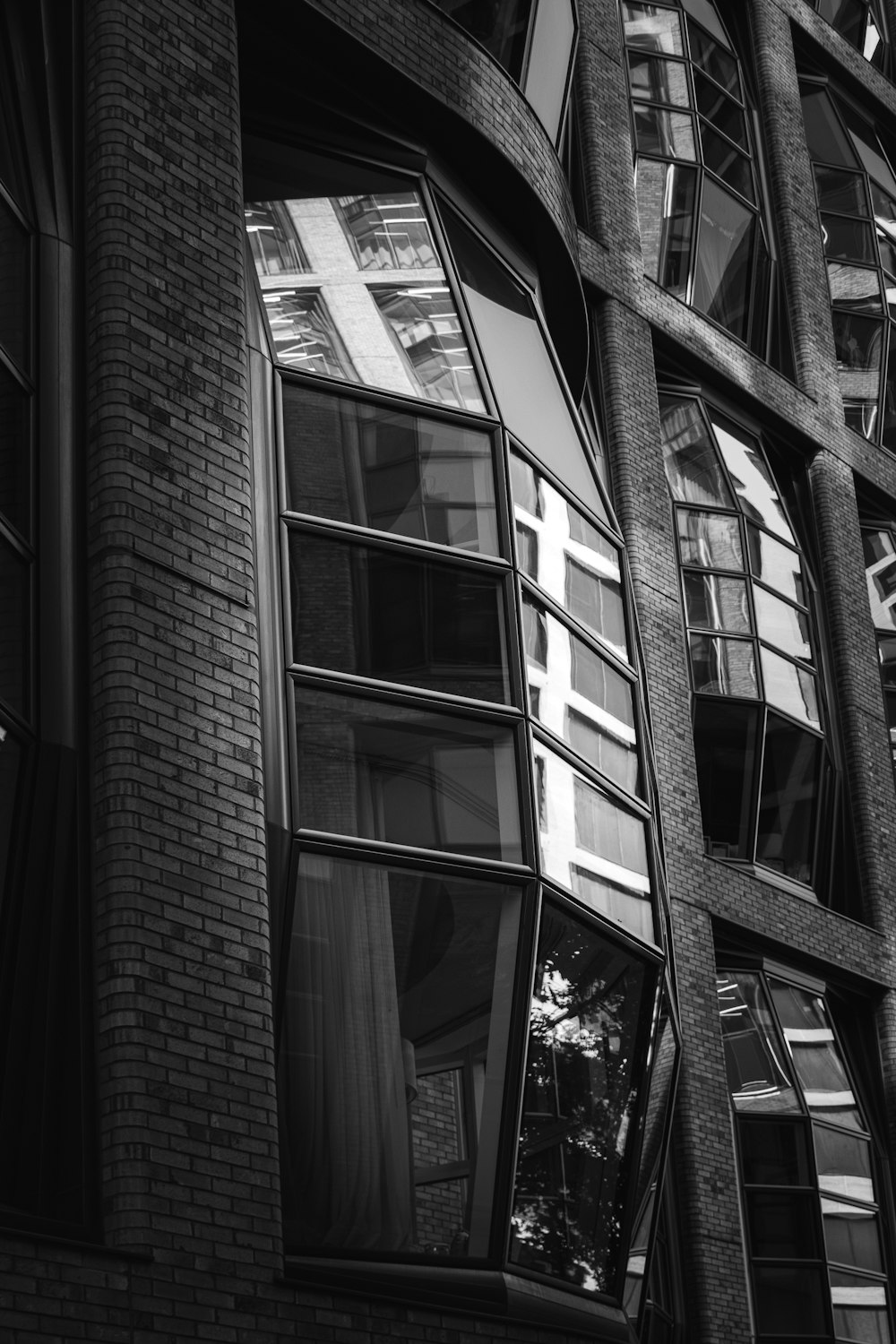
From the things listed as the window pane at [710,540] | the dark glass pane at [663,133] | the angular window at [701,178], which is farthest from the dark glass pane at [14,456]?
the dark glass pane at [663,133]

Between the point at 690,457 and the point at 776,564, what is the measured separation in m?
1.68

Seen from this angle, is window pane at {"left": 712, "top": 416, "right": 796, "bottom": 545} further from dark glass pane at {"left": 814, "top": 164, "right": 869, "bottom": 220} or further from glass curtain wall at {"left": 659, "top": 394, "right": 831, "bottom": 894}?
dark glass pane at {"left": 814, "top": 164, "right": 869, "bottom": 220}

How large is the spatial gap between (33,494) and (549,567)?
11.4ft

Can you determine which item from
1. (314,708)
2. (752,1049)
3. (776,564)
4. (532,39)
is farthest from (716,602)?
(314,708)

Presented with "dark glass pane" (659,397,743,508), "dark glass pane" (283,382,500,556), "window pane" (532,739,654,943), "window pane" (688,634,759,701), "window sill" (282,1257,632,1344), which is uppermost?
"dark glass pane" (659,397,743,508)

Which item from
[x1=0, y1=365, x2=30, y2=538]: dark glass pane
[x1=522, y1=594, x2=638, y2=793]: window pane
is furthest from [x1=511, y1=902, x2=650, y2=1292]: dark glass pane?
[x1=0, y1=365, x2=30, y2=538]: dark glass pane

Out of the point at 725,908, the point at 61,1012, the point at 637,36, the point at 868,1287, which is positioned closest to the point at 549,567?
the point at 61,1012

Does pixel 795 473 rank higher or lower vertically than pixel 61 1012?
higher

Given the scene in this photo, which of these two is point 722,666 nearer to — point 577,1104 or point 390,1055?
point 577,1104

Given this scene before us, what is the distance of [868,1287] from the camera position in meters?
16.9

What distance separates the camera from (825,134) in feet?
83.0

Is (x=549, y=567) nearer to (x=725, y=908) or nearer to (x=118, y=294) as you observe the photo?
(x=118, y=294)

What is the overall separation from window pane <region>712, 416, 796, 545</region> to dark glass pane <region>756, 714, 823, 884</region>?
2.71m

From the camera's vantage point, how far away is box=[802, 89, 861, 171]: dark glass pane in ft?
82.2
